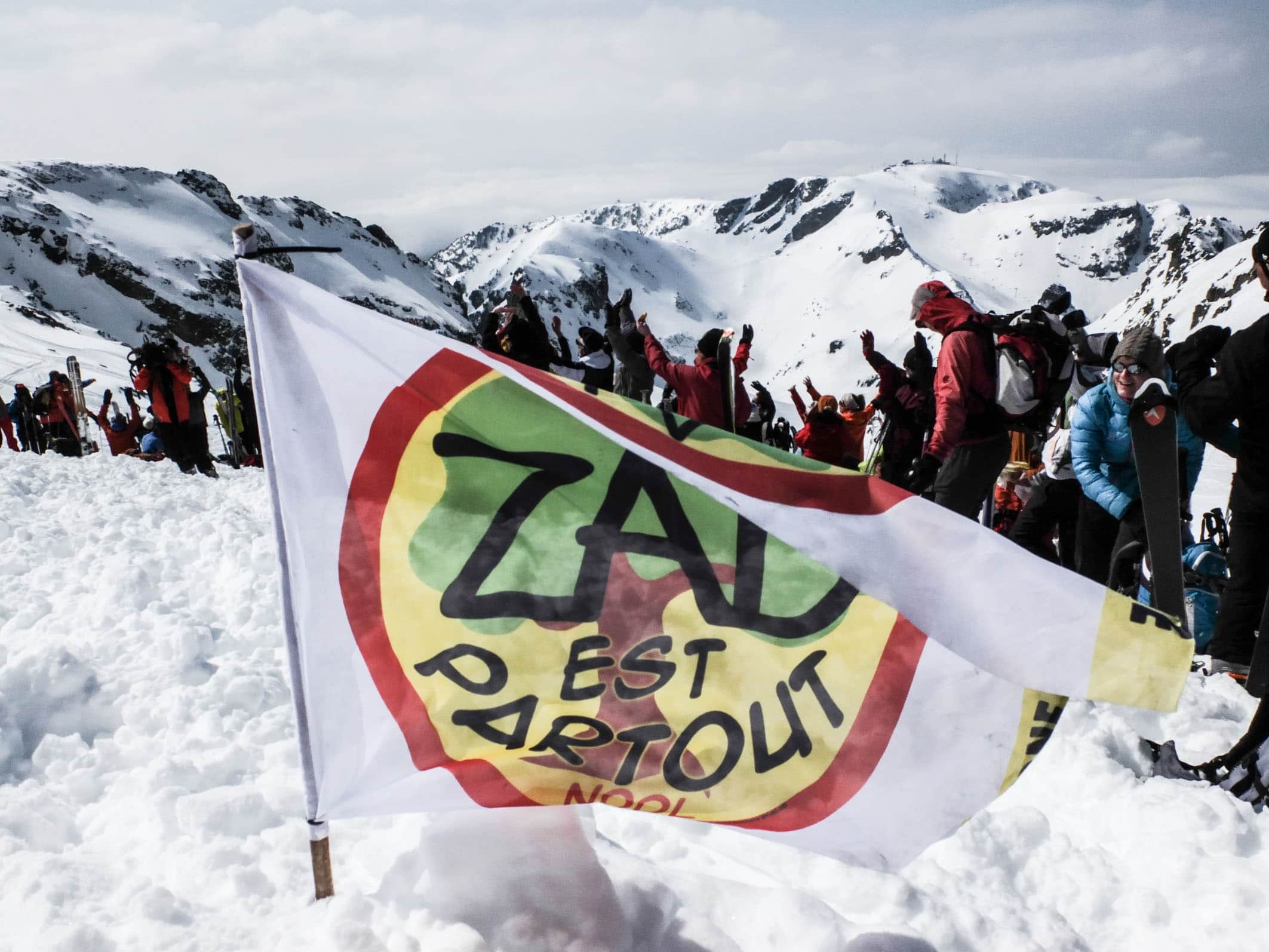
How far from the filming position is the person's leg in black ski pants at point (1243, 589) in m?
3.52

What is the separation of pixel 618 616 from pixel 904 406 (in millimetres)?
6109

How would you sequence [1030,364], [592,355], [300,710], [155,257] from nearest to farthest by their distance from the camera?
[300,710] < [1030,364] < [592,355] < [155,257]

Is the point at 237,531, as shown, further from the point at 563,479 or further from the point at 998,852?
the point at 998,852

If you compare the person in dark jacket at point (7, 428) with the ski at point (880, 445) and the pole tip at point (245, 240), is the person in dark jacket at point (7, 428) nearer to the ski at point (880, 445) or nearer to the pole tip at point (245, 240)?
the ski at point (880, 445)

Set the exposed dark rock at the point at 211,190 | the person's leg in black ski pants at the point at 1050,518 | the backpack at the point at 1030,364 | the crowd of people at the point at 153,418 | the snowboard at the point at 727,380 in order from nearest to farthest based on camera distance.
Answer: the backpack at the point at 1030,364 < the person's leg in black ski pants at the point at 1050,518 < the snowboard at the point at 727,380 < the crowd of people at the point at 153,418 < the exposed dark rock at the point at 211,190

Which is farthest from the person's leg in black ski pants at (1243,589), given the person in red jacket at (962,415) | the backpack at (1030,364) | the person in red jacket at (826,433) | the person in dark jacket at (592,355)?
the person in dark jacket at (592,355)

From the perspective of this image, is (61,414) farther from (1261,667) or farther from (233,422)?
(1261,667)

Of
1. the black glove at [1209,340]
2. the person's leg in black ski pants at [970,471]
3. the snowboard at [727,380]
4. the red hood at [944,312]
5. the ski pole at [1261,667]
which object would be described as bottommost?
the ski pole at [1261,667]

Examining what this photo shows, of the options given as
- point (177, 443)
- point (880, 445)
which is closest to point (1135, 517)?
point (880, 445)

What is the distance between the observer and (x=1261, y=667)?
315cm

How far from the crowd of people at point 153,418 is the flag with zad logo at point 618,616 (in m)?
9.17

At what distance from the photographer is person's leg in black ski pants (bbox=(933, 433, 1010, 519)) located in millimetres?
4773

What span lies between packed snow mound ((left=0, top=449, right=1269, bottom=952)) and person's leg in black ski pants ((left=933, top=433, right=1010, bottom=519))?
1.33 m

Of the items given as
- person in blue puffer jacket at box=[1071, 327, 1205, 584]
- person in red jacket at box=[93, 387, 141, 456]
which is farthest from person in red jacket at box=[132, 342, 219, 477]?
person in blue puffer jacket at box=[1071, 327, 1205, 584]
